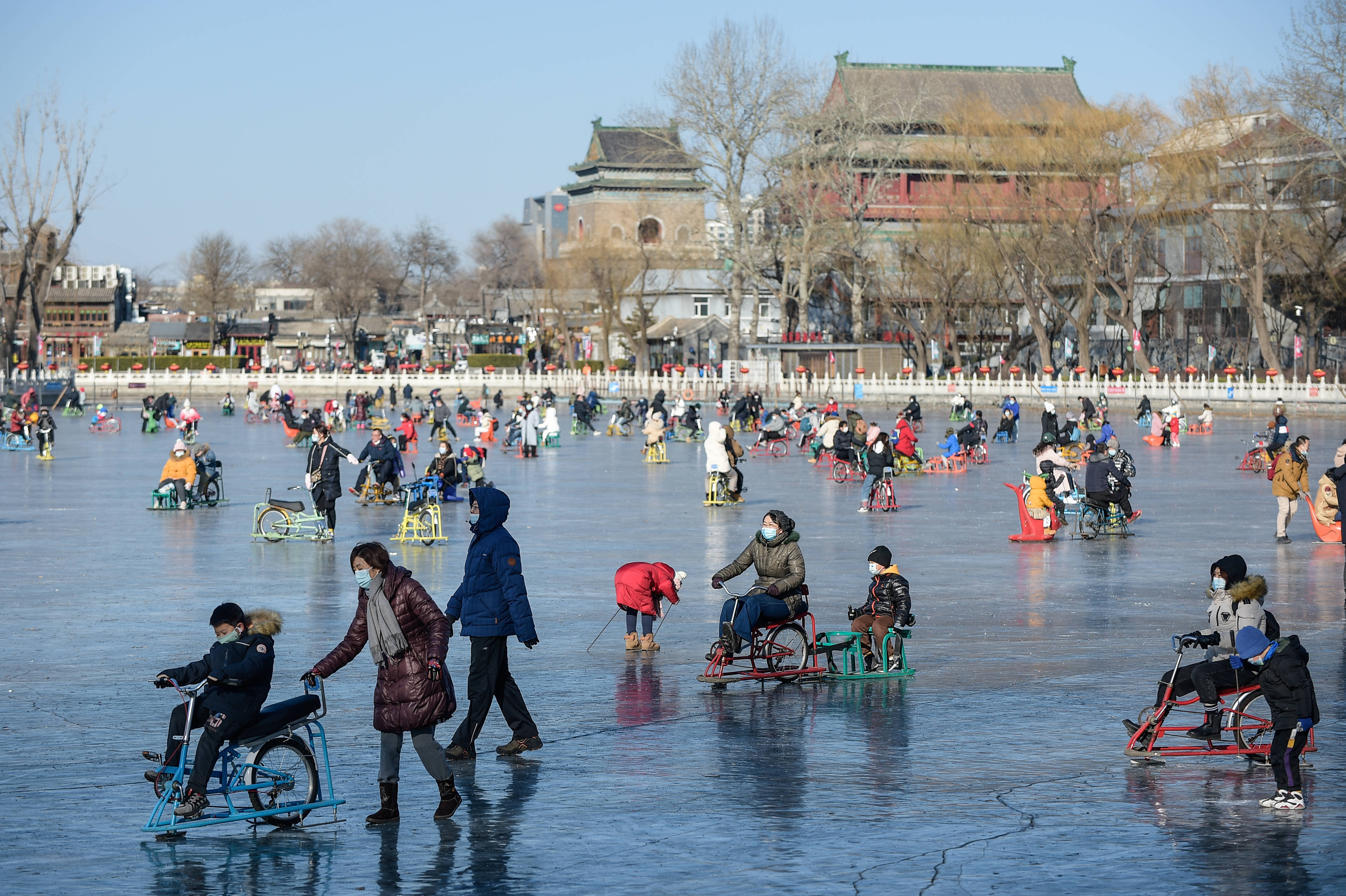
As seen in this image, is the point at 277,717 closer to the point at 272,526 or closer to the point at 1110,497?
the point at 272,526

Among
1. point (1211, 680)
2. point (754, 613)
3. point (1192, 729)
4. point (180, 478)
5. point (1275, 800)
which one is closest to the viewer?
point (1275, 800)

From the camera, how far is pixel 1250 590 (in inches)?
366

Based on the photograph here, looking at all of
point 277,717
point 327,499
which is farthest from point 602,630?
point 327,499

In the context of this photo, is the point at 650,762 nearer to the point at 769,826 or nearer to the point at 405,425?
the point at 769,826

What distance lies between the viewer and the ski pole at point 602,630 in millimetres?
12727

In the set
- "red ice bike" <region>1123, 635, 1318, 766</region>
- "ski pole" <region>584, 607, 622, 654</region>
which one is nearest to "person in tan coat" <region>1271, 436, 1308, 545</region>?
"ski pole" <region>584, 607, 622, 654</region>

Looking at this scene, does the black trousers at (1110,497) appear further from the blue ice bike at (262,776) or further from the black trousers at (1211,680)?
the blue ice bike at (262,776)

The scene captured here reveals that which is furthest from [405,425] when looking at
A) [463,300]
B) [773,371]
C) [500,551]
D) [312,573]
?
[463,300]

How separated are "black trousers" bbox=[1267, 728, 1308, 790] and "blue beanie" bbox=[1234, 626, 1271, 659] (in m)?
0.47

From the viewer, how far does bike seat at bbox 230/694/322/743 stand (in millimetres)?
7547

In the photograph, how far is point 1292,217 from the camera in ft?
208

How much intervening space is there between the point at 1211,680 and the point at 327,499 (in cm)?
1321

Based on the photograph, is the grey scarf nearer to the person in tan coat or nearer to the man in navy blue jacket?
the man in navy blue jacket

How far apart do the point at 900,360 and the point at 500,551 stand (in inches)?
2754
